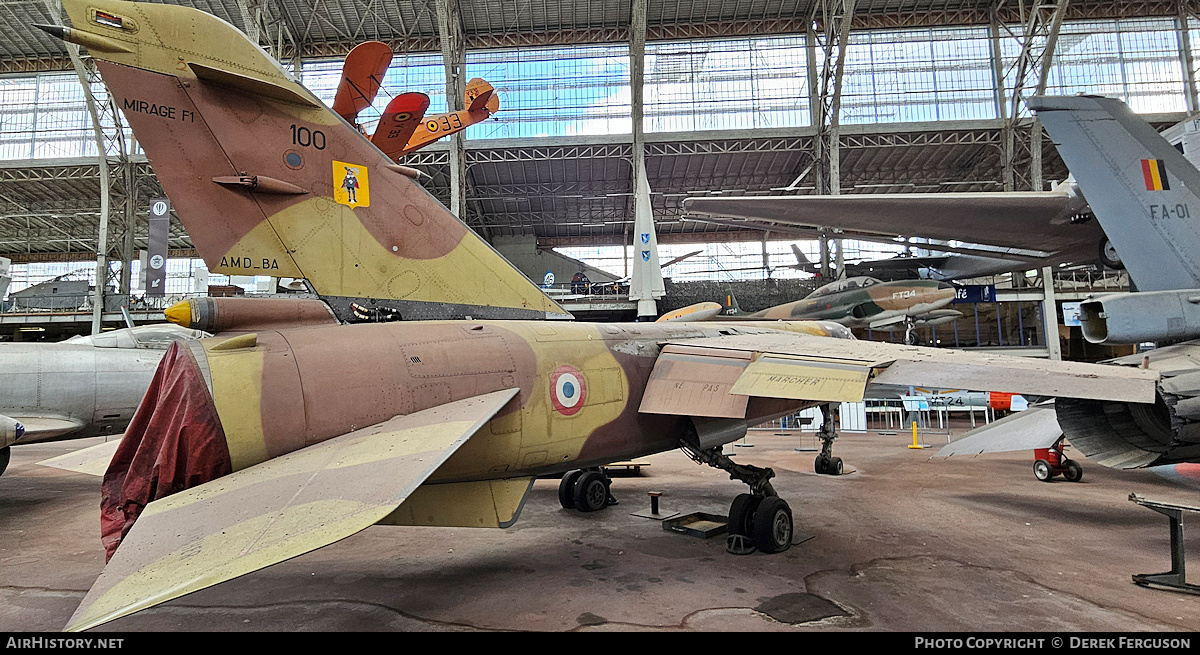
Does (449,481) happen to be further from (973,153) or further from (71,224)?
(71,224)

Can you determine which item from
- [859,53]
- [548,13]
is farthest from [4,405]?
[859,53]

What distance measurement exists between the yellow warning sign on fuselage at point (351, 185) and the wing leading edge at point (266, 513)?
98.7 inches

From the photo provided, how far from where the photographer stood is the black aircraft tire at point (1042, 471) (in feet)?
32.9

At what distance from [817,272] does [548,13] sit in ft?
53.5

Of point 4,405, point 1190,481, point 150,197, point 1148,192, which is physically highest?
point 150,197

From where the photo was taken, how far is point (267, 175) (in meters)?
5.22

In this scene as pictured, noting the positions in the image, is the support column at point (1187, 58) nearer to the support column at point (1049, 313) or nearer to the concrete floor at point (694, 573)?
the support column at point (1049, 313)

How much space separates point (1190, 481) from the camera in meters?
9.55

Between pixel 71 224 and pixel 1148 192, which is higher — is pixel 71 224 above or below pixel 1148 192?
above

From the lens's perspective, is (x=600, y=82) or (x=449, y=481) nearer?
(x=449, y=481)

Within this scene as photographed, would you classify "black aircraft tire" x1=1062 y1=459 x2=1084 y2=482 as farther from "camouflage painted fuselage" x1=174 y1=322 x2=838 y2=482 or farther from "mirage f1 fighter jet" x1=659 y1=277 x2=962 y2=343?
"mirage f1 fighter jet" x1=659 y1=277 x2=962 y2=343

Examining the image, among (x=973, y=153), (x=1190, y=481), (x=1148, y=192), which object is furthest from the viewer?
(x=973, y=153)

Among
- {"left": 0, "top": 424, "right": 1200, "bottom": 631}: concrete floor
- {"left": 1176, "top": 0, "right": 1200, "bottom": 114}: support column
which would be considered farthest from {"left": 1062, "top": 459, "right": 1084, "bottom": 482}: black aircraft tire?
{"left": 1176, "top": 0, "right": 1200, "bottom": 114}: support column

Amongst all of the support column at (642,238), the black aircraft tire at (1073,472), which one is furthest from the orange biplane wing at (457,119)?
the black aircraft tire at (1073,472)
